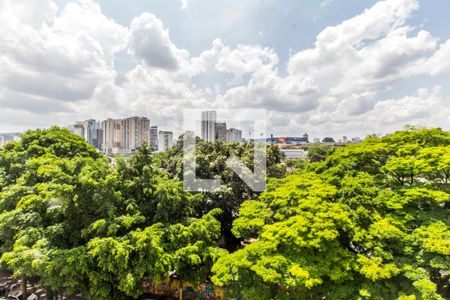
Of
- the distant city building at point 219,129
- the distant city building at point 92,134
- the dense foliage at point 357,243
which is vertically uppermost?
the distant city building at point 92,134

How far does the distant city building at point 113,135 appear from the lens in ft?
232

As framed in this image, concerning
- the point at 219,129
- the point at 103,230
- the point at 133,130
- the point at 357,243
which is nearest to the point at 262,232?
the point at 357,243

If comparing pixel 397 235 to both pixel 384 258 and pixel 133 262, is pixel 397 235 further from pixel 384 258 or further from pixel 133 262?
pixel 133 262

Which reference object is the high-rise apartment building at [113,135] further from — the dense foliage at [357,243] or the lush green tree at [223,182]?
the dense foliage at [357,243]

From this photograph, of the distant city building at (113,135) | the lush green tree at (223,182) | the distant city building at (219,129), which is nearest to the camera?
the lush green tree at (223,182)

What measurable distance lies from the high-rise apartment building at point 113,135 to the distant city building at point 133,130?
5.12 ft

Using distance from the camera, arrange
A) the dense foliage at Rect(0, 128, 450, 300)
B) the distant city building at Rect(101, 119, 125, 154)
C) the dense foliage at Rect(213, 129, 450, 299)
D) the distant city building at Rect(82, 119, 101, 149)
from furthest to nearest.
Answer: the distant city building at Rect(82, 119, 101, 149), the distant city building at Rect(101, 119, 125, 154), the dense foliage at Rect(0, 128, 450, 300), the dense foliage at Rect(213, 129, 450, 299)

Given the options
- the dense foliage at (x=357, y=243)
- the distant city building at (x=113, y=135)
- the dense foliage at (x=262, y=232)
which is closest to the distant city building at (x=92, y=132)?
the distant city building at (x=113, y=135)

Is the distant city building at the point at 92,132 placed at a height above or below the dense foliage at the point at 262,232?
above

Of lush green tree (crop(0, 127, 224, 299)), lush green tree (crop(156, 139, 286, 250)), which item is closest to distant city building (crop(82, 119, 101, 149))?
lush green tree (crop(156, 139, 286, 250))

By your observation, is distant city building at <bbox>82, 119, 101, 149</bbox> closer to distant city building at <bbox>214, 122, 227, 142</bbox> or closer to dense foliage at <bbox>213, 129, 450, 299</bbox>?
distant city building at <bbox>214, 122, 227, 142</bbox>

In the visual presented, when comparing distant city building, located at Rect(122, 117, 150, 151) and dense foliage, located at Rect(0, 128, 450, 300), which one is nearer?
dense foliage, located at Rect(0, 128, 450, 300)

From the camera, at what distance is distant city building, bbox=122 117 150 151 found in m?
68.5

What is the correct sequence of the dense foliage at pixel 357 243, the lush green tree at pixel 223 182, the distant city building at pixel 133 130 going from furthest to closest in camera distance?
the distant city building at pixel 133 130
the lush green tree at pixel 223 182
the dense foliage at pixel 357 243
